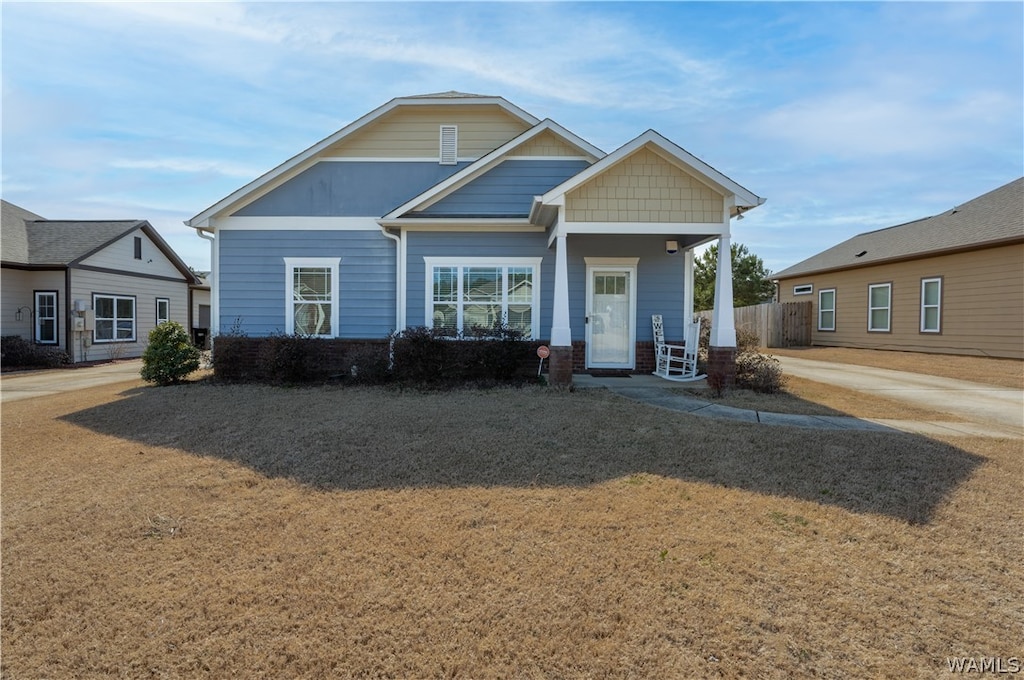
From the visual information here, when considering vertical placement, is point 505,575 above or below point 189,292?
below

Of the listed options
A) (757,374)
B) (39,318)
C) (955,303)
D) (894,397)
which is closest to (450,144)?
(757,374)

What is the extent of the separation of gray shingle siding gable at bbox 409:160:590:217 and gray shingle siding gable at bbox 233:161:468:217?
141cm

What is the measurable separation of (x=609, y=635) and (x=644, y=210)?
784 centimetres

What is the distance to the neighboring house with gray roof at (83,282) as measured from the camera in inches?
659

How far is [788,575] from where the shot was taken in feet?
10.9

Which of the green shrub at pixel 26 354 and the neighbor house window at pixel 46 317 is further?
the neighbor house window at pixel 46 317

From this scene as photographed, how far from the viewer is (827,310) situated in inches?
901

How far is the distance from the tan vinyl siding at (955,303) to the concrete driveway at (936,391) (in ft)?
12.5

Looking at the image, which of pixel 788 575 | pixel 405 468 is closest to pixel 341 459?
pixel 405 468

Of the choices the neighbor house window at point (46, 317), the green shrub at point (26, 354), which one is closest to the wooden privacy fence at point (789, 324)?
the green shrub at point (26, 354)

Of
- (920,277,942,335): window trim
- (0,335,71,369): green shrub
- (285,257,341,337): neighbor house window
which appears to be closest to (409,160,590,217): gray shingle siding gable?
(285,257,341,337): neighbor house window

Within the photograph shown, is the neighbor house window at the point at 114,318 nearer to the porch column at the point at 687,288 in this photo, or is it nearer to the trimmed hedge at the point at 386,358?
the trimmed hedge at the point at 386,358

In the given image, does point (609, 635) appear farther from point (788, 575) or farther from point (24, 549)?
point (24, 549)

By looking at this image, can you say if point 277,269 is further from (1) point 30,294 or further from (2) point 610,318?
(1) point 30,294
